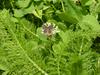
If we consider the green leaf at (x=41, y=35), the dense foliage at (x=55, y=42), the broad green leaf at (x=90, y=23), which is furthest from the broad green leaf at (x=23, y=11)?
the broad green leaf at (x=90, y=23)

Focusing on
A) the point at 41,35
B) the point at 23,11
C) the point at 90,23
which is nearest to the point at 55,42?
the point at 41,35

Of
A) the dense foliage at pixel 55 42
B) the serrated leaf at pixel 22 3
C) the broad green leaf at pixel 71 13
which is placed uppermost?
the serrated leaf at pixel 22 3

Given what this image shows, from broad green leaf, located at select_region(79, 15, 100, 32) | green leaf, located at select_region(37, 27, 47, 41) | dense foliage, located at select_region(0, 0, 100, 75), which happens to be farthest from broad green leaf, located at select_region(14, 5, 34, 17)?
broad green leaf, located at select_region(79, 15, 100, 32)

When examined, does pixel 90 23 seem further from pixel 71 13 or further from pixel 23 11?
pixel 23 11

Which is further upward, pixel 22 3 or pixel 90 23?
pixel 22 3

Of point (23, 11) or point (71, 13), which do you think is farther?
point (23, 11)

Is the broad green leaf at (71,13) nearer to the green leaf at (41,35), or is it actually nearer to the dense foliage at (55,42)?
the dense foliage at (55,42)

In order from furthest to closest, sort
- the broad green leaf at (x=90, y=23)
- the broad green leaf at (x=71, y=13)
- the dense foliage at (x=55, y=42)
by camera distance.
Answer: the broad green leaf at (x=71, y=13), the broad green leaf at (x=90, y=23), the dense foliage at (x=55, y=42)

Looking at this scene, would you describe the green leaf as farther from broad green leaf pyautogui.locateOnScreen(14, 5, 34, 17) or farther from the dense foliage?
broad green leaf pyautogui.locateOnScreen(14, 5, 34, 17)

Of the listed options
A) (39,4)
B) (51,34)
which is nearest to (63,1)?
(39,4)
